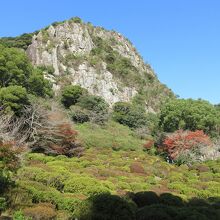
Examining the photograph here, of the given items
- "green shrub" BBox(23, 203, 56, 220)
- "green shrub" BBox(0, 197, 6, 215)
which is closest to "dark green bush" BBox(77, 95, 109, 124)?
"green shrub" BBox(0, 197, 6, 215)

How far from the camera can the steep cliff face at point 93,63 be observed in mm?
65812

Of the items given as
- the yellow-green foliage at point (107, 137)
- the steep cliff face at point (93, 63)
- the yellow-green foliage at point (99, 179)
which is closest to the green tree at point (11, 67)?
the yellow-green foliage at point (107, 137)

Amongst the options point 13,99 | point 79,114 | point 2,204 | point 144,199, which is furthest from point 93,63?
point 2,204

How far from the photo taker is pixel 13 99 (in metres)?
32.3

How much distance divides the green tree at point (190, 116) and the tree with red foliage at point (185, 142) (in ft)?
15.3

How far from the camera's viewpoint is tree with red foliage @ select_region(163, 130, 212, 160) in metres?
37.2

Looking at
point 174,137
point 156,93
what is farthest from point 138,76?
point 174,137

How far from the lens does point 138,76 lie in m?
74.4

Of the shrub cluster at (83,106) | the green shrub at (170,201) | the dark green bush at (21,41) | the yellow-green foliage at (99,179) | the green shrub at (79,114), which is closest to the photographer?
the yellow-green foliage at (99,179)

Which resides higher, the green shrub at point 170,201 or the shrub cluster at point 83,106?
the shrub cluster at point 83,106

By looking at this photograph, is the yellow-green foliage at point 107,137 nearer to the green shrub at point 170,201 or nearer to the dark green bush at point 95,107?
the dark green bush at point 95,107

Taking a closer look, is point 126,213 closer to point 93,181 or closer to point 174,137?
point 93,181

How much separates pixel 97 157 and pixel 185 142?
9.37 m

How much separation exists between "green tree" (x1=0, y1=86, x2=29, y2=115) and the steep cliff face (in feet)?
91.2
